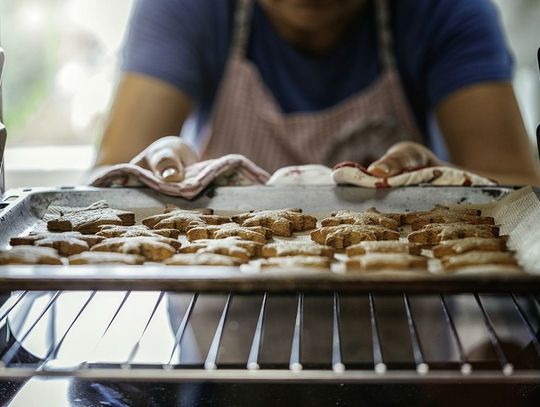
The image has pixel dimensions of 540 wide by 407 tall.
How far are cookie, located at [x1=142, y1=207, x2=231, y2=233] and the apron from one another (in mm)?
889

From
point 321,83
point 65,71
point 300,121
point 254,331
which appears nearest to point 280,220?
point 254,331

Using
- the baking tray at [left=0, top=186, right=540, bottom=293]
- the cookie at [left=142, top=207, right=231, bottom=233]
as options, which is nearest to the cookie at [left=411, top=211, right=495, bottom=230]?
the baking tray at [left=0, top=186, right=540, bottom=293]

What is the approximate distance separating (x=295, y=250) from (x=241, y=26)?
1382mm

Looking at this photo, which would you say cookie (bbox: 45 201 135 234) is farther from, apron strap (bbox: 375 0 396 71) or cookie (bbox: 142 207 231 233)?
apron strap (bbox: 375 0 396 71)

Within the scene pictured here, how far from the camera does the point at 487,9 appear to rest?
235 cm

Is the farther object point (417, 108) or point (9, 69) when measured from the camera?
point (9, 69)

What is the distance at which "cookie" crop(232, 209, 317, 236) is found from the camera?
1480 millimetres

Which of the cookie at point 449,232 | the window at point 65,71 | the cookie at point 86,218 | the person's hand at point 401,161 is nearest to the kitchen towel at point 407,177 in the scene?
the person's hand at point 401,161

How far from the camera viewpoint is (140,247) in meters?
1.28

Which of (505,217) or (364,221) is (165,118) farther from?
(505,217)

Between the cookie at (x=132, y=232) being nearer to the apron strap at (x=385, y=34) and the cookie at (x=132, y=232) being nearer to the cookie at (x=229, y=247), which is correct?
the cookie at (x=229, y=247)

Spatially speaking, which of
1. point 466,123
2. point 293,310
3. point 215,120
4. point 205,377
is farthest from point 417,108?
point 205,377

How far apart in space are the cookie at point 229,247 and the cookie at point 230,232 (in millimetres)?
30

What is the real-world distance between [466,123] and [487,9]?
0.42 metres
